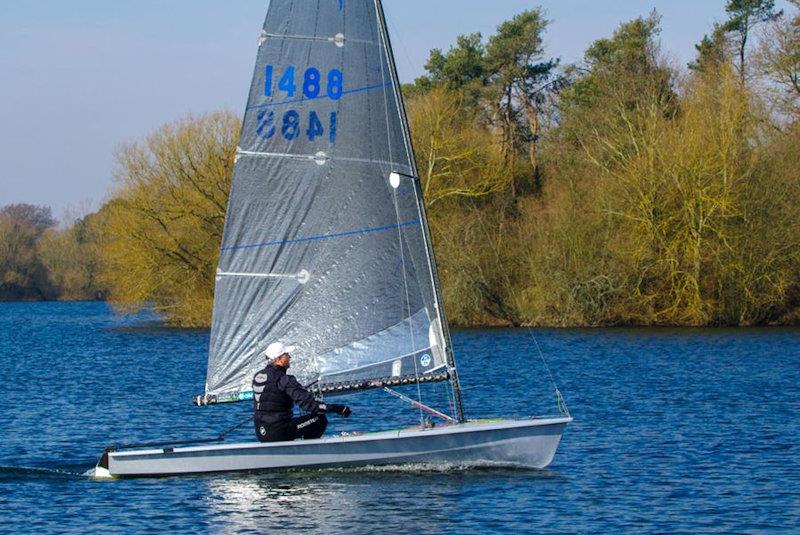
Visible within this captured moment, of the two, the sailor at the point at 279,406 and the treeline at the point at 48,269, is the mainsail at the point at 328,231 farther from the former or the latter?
the treeline at the point at 48,269

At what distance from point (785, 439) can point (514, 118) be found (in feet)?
142

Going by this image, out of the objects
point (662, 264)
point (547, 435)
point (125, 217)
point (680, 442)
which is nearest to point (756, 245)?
point (662, 264)

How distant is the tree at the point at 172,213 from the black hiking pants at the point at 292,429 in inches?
1403

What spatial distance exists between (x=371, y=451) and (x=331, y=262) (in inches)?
95.2

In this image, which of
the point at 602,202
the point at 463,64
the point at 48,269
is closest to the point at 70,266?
the point at 48,269

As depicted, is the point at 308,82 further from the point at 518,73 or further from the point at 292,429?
the point at 518,73

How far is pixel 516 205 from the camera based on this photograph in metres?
55.2

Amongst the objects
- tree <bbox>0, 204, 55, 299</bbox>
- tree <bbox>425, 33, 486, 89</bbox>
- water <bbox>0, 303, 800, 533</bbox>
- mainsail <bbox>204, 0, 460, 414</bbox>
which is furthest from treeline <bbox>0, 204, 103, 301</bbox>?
mainsail <bbox>204, 0, 460, 414</bbox>

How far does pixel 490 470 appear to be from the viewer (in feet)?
54.8

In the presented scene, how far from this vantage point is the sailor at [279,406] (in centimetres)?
1603

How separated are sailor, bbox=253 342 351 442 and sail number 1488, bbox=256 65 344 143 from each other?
2644mm

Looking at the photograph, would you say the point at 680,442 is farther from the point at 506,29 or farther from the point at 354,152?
the point at 506,29

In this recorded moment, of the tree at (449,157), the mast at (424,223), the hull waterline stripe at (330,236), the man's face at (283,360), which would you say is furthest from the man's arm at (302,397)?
the tree at (449,157)

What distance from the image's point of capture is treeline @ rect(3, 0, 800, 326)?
45656mm
